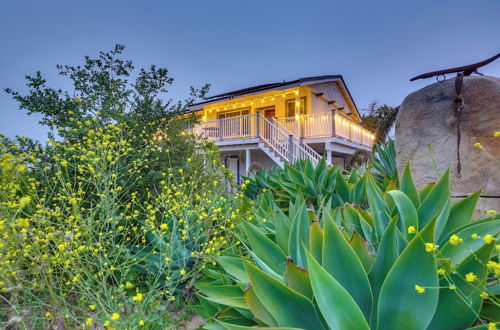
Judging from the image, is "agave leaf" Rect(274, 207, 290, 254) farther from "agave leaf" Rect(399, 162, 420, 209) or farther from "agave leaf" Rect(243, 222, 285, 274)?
"agave leaf" Rect(399, 162, 420, 209)

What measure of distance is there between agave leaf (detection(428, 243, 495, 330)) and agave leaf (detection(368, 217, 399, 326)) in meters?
0.16

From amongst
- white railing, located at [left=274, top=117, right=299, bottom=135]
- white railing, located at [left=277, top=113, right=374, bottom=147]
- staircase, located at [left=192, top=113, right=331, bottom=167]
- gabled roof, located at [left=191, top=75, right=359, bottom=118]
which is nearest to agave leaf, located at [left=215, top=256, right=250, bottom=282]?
staircase, located at [left=192, top=113, right=331, bottom=167]

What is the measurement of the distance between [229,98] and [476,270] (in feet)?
53.3

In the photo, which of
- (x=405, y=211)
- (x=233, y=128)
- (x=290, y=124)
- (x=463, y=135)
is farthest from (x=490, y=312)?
(x=290, y=124)

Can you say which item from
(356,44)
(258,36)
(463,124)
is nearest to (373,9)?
(356,44)

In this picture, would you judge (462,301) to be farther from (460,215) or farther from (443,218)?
(460,215)

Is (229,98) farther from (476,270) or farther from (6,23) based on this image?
(476,270)

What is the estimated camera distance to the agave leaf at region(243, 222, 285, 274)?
4.01 feet

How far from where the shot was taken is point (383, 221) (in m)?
1.31

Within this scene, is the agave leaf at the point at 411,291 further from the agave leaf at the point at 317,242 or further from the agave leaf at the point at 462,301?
the agave leaf at the point at 317,242

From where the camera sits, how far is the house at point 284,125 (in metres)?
11.9

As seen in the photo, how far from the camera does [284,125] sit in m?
13.7

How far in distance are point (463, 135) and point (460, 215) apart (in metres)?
1.05

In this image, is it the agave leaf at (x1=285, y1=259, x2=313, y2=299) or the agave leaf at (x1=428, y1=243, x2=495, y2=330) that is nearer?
the agave leaf at (x1=428, y1=243, x2=495, y2=330)
